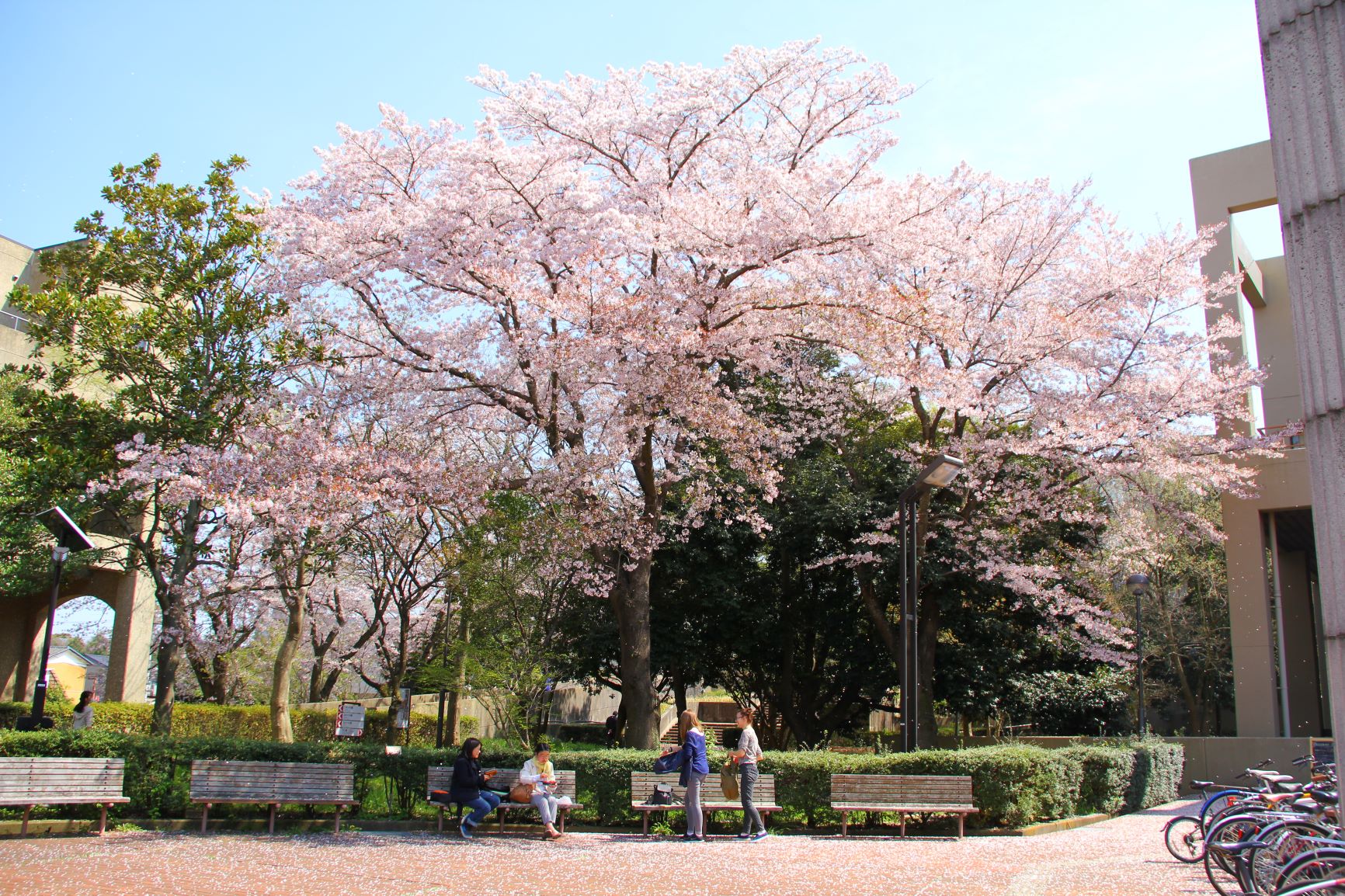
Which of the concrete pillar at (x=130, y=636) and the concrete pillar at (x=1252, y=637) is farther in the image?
the concrete pillar at (x=130, y=636)

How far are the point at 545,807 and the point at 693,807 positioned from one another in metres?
1.59

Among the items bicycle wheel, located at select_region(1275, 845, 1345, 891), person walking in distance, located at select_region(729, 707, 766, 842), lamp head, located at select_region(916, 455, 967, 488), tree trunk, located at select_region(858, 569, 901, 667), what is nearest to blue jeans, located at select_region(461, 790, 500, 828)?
person walking in distance, located at select_region(729, 707, 766, 842)

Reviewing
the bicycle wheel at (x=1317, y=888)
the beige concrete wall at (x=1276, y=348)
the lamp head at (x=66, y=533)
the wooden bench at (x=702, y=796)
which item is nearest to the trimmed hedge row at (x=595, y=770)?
the wooden bench at (x=702, y=796)

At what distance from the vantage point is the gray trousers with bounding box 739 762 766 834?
35.0 ft

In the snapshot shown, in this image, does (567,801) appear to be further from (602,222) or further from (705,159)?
(705,159)

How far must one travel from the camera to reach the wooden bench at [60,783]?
9211 mm

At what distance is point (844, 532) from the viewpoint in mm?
19891

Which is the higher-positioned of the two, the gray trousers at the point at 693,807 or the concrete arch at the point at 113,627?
the concrete arch at the point at 113,627

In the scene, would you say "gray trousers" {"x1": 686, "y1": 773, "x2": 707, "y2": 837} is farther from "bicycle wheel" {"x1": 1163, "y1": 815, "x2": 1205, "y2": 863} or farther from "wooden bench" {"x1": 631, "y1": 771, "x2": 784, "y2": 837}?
"bicycle wheel" {"x1": 1163, "y1": 815, "x2": 1205, "y2": 863}

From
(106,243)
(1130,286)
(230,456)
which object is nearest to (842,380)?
(1130,286)

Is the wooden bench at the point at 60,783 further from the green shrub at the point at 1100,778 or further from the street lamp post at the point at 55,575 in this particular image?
the green shrub at the point at 1100,778

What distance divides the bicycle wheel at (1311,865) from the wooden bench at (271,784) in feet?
28.7


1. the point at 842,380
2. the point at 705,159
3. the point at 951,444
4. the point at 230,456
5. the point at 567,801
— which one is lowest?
the point at 567,801

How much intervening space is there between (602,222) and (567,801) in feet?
24.8
